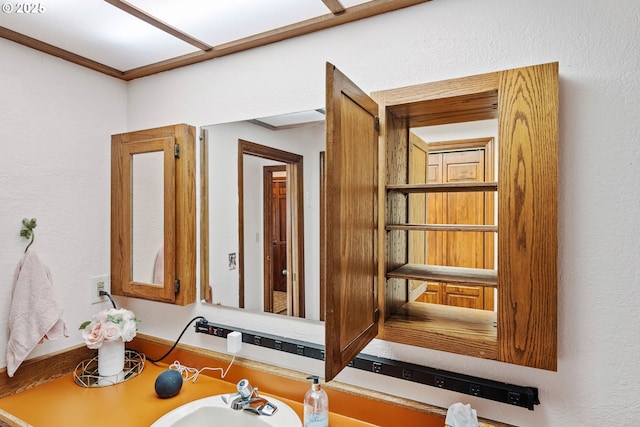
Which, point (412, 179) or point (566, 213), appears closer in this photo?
point (566, 213)

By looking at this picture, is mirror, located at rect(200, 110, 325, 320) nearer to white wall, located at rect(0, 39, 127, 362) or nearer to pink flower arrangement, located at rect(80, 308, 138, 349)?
pink flower arrangement, located at rect(80, 308, 138, 349)

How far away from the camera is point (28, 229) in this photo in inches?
62.7

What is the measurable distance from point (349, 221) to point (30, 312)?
4.87 feet

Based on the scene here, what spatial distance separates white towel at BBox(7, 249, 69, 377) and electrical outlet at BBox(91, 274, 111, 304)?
0.84 feet

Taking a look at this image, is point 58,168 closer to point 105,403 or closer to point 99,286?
point 99,286

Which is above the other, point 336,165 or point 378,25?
point 378,25

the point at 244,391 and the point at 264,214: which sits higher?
the point at 264,214

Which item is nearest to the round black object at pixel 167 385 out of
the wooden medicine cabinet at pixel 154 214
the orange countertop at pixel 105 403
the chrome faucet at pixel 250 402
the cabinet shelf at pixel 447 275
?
the orange countertop at pixel 105 403

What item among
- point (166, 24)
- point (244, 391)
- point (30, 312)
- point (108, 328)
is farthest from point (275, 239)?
point (30, 312)

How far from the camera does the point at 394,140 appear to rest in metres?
1.29

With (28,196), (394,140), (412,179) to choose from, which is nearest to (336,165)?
(394,140)

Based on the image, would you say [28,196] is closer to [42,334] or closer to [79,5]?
[42,334]

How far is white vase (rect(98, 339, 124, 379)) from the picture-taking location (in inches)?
63.4

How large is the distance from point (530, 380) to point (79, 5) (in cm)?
197
